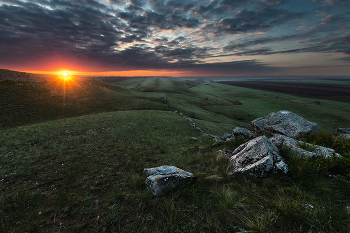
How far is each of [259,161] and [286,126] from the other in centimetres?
1032

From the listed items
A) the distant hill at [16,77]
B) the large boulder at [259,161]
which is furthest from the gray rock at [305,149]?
the distant hill at [16,77]

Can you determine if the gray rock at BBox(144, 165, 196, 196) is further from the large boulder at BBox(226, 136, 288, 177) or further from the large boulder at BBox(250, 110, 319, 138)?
the large boulder at BBox(250, 110, 319, 138)

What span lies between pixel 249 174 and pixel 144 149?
10.8 meters

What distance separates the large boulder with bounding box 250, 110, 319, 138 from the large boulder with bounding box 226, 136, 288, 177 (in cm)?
→ 736

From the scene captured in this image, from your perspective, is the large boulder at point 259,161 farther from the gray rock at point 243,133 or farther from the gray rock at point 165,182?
the gray rock at point 243,133

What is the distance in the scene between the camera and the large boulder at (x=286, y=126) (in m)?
13.3

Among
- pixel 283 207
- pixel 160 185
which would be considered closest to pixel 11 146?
pixel 160 185

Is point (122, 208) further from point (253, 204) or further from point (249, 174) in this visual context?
point (249, 174)

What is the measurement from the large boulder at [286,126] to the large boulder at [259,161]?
736 centimetres

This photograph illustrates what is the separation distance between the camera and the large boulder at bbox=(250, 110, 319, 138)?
1333 centimetres

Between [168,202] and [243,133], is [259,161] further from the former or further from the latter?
[243,133]

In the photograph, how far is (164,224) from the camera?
4.87 metres

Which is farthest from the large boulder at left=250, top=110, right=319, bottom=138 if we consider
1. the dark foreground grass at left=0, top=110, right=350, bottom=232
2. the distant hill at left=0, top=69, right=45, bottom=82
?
the distant hill at left=0, top=69, right=45, bottom=82

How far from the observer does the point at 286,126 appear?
571 inches
